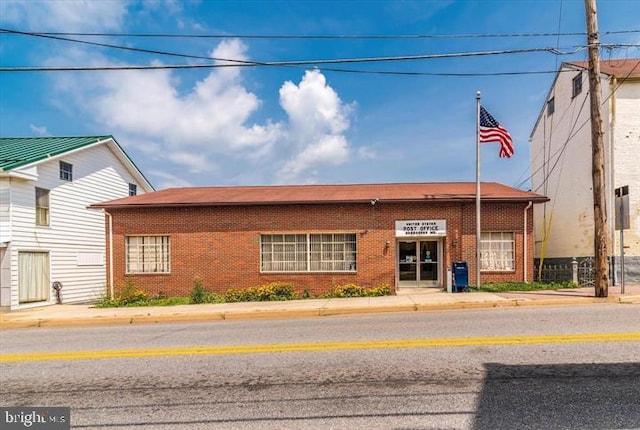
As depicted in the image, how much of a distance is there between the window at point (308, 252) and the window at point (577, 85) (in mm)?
12391

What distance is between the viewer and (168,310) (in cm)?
1395

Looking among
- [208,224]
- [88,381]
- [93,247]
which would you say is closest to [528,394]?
[88,381]

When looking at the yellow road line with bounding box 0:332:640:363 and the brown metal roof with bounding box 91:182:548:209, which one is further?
the brown metal roof with bounding box 91:182:548:209

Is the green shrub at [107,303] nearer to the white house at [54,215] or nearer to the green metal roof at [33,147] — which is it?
the white house at [54,215]

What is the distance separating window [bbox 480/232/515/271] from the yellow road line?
8965mm

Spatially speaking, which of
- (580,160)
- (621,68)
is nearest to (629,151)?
(580,160)

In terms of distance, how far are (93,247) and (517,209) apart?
20.4 metres

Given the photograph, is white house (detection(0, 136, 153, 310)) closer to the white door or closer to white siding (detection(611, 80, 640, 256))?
the white door

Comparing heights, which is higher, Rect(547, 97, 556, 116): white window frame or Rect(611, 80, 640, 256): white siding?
Rect(547, 97, 556, 116): white window frame

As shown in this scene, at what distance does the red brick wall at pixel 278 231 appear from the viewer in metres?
16.7

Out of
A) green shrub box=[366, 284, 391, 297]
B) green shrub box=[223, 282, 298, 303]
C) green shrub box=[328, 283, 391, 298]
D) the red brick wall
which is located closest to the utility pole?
the red brick wall

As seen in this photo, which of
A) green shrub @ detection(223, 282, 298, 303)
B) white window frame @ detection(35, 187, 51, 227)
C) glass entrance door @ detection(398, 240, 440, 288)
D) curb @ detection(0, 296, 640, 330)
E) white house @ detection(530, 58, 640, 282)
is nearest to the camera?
curb @ detection(0, 296, 640, 330)

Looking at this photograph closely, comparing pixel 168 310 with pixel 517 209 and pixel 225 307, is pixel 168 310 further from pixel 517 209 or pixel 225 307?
pixel 517 209

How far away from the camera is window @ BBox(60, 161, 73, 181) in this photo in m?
20.3
